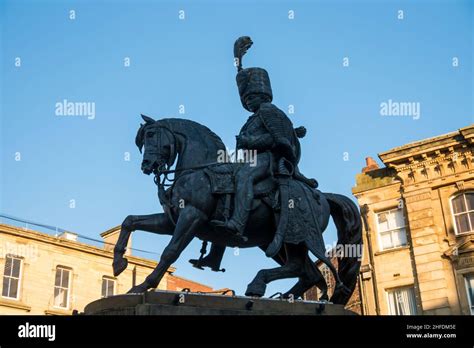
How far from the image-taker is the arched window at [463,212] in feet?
104

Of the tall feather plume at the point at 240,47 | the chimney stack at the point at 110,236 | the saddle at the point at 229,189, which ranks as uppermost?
the chimney stack at the point at 110,236

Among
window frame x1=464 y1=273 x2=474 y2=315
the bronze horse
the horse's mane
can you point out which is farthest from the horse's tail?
window frame x1=464 y1=273 x2=474 y2=315

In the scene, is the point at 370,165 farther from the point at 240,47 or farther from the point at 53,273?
the point at 240,47

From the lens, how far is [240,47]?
11.7 metres

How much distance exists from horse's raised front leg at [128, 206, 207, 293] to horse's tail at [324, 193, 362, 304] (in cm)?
266

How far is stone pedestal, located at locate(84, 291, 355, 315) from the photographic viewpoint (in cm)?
827

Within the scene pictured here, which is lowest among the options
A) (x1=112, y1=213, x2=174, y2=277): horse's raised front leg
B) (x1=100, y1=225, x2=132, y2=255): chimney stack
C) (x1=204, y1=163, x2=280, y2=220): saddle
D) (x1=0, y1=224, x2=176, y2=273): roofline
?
(x1=112, y1=213, x2=174, y2=277): horse's raised front leg

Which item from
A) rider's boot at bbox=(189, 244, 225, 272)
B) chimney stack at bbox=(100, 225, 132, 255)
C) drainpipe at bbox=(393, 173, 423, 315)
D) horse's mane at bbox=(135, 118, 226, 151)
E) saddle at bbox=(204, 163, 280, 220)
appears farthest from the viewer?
chimney stack at bbox=(100, 225, 132, 255)

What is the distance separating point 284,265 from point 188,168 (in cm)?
212

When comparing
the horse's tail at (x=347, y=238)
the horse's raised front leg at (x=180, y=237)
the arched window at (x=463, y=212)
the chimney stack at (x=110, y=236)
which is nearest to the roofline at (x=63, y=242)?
the chimney stack at (x=110, y=236)

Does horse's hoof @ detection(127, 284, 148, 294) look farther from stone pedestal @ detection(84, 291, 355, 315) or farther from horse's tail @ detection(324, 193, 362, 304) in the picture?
horse's tail @ detection(324, 193, 362, 304)

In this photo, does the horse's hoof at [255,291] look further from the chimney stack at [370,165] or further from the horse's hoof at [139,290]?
the chimney stack at [370,165]

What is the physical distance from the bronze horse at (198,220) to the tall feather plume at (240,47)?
1.57 m

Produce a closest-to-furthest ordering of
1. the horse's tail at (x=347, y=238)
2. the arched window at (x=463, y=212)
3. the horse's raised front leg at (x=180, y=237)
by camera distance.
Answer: the horse's raised front leg at (x=180, y=237), the horse's tail at (x=347, y=238), the arched window at (x=463, y=212)
